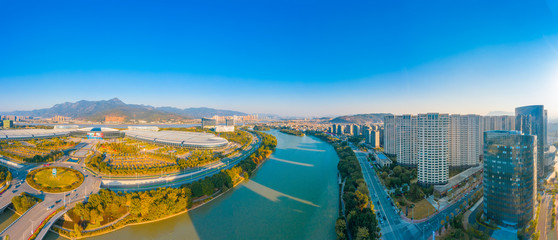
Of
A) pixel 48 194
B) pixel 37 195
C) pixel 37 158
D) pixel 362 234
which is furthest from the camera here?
pixel 37 158

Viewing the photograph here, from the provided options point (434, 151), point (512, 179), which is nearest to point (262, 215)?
point (512, 179)

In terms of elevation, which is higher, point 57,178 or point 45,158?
point 45,158

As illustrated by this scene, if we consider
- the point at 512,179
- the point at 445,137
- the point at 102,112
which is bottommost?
the point at 512,179

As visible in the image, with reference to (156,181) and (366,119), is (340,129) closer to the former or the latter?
(156,181)

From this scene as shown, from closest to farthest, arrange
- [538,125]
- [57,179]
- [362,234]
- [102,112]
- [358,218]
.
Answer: [362,234], [358,218], [57,179], [538,125], [102,112]

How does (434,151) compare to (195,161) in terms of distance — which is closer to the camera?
(434,151)

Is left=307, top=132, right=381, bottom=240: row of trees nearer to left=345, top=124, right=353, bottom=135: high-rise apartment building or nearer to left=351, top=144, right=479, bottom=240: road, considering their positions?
left=351, top=144, right=479, bottom=240: road

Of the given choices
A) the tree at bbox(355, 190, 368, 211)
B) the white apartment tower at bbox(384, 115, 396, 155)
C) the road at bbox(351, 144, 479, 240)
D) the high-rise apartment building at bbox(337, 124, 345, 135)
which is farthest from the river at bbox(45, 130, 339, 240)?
the high-rise apartment building at bbox(337, 124, 345, 135)
